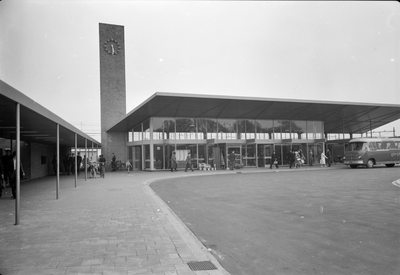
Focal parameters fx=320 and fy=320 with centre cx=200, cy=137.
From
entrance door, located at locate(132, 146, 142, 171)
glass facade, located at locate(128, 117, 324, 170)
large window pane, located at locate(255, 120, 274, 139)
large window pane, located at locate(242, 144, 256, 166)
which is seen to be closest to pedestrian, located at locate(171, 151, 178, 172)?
glass facade, located at locate(128, 117, 324, 170)

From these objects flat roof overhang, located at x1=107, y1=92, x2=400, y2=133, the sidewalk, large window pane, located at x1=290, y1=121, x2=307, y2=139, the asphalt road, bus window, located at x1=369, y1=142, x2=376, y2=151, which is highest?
flat roof overhang, located at x1=107, y1=92, x2=400, y2=133

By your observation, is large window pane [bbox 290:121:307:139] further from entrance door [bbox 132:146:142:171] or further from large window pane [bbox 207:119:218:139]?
entrance door [bbox 132:146:142:171]

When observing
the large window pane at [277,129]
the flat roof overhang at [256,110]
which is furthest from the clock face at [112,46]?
the large window pane at [277,129]

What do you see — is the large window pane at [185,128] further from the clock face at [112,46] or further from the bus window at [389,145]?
the bus window at [389,145]

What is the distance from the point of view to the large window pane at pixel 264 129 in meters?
30.8

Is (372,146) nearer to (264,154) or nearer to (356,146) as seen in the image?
(356,146)

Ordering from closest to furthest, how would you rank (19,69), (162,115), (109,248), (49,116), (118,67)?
(109,248) → (19,69) → (49,116) → (162,115) → (118,67)

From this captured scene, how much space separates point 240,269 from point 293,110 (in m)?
26.6

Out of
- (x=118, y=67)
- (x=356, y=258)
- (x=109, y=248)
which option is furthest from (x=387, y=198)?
(x=118, y=67)

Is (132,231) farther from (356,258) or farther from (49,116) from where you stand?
(49,116)

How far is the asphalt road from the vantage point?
4.26m

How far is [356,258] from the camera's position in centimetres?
441

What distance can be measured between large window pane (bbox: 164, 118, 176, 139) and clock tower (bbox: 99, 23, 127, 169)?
24.1ft

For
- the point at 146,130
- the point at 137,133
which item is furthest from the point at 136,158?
the point at 146,130
